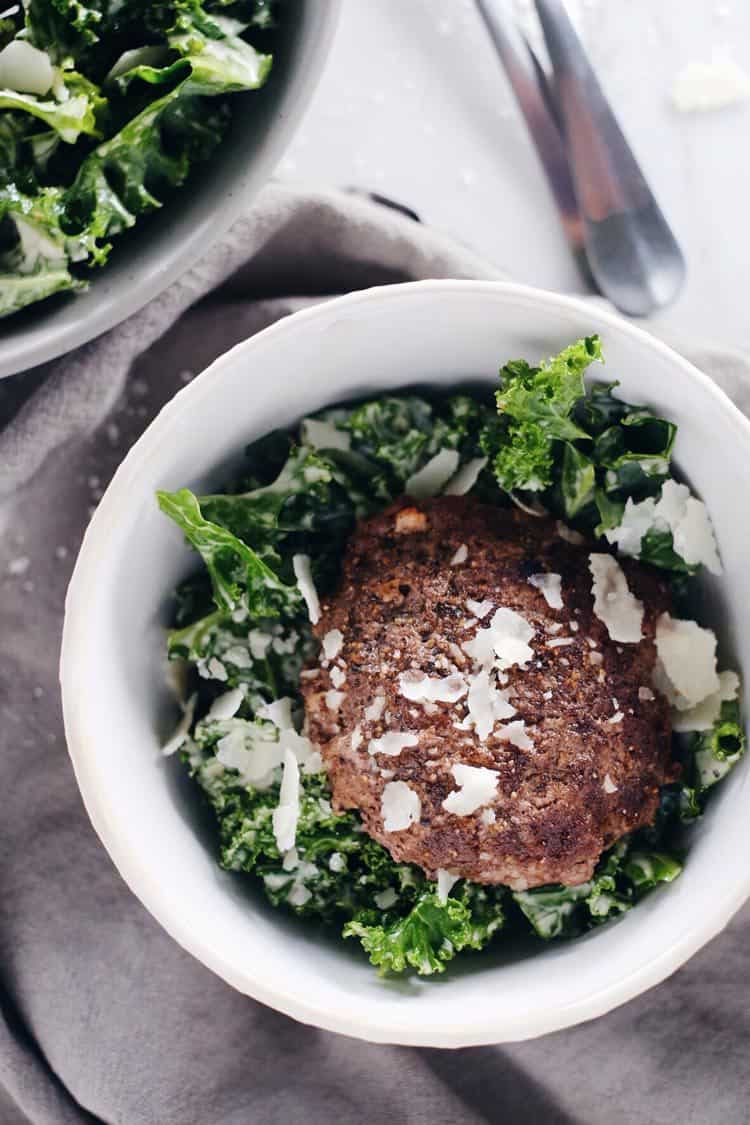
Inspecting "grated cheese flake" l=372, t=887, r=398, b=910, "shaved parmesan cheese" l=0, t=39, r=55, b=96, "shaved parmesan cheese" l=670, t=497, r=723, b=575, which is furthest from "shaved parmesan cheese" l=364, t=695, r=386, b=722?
"shaved parmesan cheese" l=0, t=39, r=55, b=96

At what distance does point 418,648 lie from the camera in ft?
4.25

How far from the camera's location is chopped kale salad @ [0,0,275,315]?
48.9 inches

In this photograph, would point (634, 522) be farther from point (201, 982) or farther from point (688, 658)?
point (201, 982)

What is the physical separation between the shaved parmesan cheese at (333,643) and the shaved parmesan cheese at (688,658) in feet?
1.09

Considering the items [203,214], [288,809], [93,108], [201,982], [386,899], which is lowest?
[201,982]

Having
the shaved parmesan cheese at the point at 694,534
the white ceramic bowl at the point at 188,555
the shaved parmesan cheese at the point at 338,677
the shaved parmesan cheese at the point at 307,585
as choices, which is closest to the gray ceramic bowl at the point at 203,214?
the white ceramic bowl at the point at 188,555

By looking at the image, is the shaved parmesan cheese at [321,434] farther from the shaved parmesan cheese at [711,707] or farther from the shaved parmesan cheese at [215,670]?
the shaved parmesan cheese at [711,707]

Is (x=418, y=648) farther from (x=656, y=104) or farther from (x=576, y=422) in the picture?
(x=656, y=104)

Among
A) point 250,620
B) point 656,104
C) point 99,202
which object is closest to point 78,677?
point 250,620

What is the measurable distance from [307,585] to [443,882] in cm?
34

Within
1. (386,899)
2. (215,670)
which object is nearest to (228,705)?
(215,670)

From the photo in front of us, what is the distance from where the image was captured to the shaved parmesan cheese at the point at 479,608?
1.30m

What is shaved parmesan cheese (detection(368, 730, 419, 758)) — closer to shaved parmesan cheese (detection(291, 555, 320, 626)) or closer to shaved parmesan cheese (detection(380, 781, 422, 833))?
shaved parmesan cheese (detection(380, 781, 422, 833))

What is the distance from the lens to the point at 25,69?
4.05 feet
